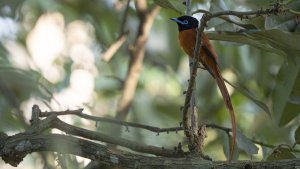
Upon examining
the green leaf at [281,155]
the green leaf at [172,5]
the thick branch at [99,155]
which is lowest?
the thick branch at [99,155]

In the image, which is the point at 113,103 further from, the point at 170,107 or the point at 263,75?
the point at 263,75

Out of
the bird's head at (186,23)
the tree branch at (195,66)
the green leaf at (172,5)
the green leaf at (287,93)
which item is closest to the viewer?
the tree branch at (195,66)

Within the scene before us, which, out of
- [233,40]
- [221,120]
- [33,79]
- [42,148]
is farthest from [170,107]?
[33,79]

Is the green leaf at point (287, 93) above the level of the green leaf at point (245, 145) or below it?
above

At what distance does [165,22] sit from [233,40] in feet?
5.20

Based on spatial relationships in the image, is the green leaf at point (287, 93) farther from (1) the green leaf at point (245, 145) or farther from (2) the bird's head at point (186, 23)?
(2) the bird's head at point (186, 23)

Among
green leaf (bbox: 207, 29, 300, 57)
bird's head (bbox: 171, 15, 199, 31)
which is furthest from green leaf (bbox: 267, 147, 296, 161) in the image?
bird's head (bbox: 171, 15, 199, 31)

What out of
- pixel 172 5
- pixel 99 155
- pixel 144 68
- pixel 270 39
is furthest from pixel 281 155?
pixel 144 68

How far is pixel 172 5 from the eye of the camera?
212 cm

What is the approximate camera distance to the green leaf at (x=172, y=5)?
2.10 metres

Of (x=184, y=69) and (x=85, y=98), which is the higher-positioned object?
(x=184, y=69)

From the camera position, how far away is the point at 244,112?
13.6 ft

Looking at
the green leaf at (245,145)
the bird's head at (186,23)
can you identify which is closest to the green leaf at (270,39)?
the bird's head at (186,23)

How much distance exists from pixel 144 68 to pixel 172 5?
239cm
